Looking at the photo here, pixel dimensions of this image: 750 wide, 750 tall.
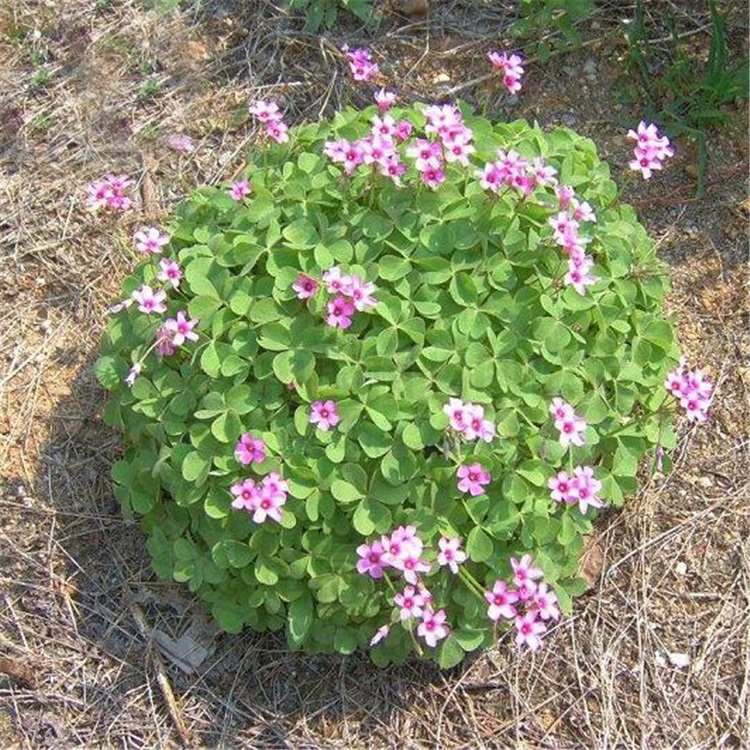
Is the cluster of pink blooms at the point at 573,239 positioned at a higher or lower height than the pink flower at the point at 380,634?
higher

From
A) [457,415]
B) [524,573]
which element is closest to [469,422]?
[457,415]

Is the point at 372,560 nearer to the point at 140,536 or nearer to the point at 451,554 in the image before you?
the point at 451,554

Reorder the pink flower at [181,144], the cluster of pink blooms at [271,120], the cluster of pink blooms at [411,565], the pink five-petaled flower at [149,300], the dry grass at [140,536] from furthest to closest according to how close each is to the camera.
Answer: the pink flower at [181,144] < the cluster of pink blooms at [271,120] < the dry grass at [140,536] < the pink five-petaled flower at [149,300] < the cluster of pink blooms at [411,565]

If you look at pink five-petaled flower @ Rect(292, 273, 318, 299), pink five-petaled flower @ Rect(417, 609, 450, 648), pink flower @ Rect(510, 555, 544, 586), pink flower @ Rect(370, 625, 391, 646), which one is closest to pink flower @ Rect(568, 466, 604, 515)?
pink flower @ Rect(510, 555, 544, 586)

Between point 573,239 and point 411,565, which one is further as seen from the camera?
point 573,239

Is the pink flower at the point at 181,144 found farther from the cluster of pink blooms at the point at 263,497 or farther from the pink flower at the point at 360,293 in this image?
the cluster of pink blooms at the point at 263,497

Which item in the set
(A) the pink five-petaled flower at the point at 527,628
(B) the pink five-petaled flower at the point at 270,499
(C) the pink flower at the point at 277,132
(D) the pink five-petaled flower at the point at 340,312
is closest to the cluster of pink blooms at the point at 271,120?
(C) the pink flower at the point at 277,132
